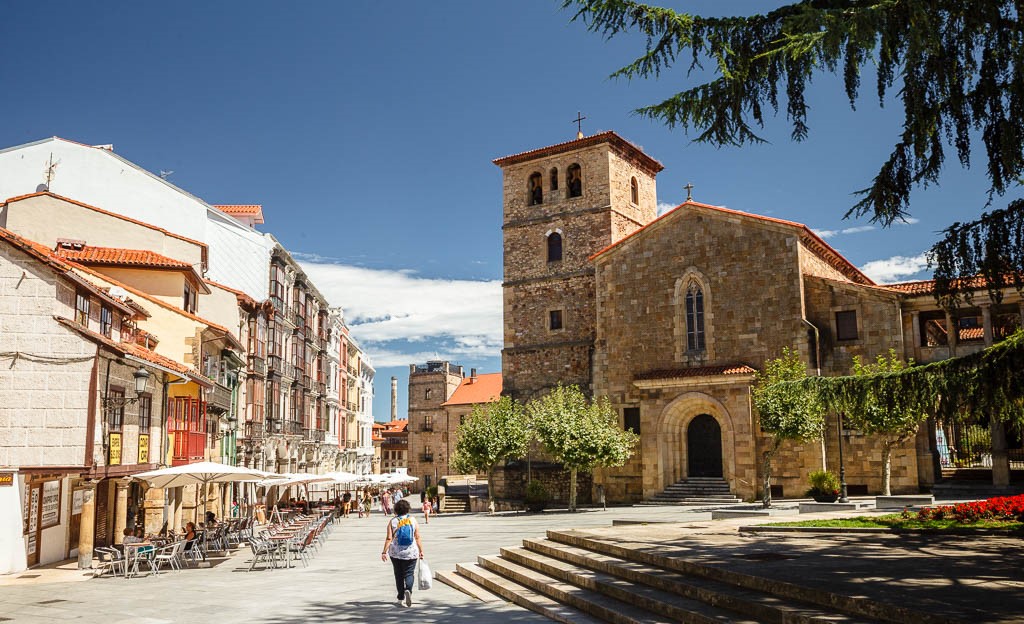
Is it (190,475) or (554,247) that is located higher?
(554,247)

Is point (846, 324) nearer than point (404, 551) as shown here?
No

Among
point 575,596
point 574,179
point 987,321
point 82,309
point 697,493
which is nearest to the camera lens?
point 575,596

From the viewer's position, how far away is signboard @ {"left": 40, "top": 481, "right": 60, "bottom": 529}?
1917 centimetres

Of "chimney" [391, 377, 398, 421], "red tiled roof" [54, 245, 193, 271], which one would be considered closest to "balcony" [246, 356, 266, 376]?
"red tiled roof" [54, 245, 193, 271]

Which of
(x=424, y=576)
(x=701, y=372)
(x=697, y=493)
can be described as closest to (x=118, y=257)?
(x=424, y=576)

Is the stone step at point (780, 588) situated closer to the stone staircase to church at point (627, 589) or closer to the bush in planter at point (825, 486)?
the stone staircase to church at point (627, 589)

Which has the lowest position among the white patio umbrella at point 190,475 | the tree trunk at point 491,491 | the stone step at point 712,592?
the tree trunk at point 491,491

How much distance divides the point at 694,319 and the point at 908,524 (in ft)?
70.4

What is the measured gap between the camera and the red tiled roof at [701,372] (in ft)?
111

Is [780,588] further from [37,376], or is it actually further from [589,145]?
[589,145]

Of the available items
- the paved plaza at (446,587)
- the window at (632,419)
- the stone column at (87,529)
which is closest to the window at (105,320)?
the stone column at (87,529)

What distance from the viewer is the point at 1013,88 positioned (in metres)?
7.24

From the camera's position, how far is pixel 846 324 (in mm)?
33469

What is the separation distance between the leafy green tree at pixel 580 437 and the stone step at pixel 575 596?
19.2 m
